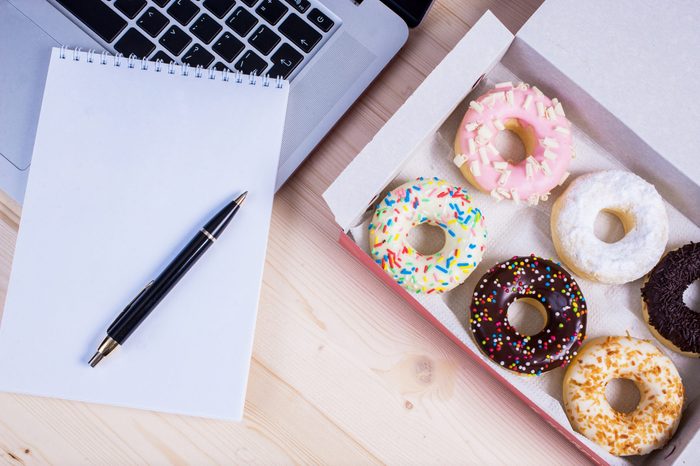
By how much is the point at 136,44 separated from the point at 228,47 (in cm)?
12

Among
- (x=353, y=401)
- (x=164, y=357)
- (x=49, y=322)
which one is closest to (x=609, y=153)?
(x=353, y=401)

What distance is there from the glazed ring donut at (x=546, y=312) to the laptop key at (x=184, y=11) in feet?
1.67

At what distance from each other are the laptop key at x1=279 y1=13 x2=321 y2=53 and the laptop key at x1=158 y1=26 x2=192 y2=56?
12 centimetres

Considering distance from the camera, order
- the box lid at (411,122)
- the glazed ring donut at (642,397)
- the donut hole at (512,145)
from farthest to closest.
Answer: the donut hole at (512,145)
the glazed ring donut at (642,397)
the box lid at (411,122)

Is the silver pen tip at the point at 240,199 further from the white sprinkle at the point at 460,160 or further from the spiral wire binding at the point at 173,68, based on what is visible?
the white sprinkle at the point at 460,160

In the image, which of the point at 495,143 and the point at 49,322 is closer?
the point at 49,322

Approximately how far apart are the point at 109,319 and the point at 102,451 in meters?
0.18

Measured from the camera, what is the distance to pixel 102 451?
Answer: 0.77 m

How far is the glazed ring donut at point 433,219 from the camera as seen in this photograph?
76 centimetres

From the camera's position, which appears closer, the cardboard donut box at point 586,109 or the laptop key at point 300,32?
the cardboard donut box at point 586,109

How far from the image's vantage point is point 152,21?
76 centimetres

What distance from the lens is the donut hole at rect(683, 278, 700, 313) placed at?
2.70ft

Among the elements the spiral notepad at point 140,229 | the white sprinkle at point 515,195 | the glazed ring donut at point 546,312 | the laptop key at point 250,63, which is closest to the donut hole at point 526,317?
the glazed ring donut at point 546,312

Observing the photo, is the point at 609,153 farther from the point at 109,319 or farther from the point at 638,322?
the point at 109,319
